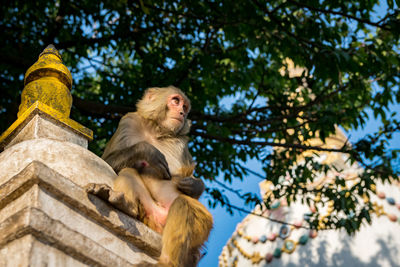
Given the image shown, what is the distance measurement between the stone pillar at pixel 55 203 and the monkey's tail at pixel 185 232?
81mm

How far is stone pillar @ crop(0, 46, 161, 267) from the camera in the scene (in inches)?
85.9

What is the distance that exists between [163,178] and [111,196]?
0.74 metres

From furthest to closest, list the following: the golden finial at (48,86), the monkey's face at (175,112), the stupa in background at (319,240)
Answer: the stupa in background at (319,240) → the monkey's face at (175,112) → the golden finial at (48,86)

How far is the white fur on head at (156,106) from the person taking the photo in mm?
3838

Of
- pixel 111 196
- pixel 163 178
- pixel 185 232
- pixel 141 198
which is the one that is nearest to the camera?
pixel 111 196

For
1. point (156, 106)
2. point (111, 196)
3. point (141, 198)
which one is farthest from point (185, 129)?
point (111, 196)

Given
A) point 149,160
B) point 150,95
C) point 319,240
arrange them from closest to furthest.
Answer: point 149,160 < point 150,95 < point 319,240

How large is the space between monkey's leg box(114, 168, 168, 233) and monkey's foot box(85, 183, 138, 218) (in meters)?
0.08

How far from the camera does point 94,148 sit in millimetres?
6246

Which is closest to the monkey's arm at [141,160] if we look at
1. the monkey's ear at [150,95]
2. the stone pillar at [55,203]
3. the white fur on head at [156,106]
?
the stone pillar at [55,203]

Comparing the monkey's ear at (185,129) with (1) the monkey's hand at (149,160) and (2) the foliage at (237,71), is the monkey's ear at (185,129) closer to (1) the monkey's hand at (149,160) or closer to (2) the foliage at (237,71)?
(1) the monkey's hand at (149,160)

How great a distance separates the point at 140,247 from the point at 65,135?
35.5 inches

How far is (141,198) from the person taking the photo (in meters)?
3.04

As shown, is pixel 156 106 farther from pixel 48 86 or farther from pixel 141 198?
pixel 141 198
